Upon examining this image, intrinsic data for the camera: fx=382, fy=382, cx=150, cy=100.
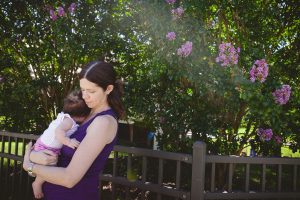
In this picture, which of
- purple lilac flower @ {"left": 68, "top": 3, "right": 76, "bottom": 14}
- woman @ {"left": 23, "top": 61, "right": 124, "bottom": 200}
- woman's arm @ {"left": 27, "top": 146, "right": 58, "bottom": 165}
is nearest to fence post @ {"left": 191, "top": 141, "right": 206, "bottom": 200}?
Result: woman @ {"left": 23, "top": 61, "right": 124, "bottom": 200}

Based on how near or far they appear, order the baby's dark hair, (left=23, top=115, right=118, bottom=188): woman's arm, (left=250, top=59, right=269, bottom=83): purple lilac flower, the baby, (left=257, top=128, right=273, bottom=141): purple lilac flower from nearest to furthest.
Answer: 1. (left=23, top=115, right=118, bottom=188): woman's arm
2. the baby
3. the baby's dark hair
4. (left=250, top=59, right=269, bottom=83): purple lilac flower
5. (left=257, top=128, right=273, bottom=141): purple lilac flower

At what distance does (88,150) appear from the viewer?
86.7 inches

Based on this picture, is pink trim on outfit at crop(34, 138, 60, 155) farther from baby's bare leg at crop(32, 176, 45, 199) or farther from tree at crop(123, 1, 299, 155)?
tree at crop(123, 1, 299, 155)

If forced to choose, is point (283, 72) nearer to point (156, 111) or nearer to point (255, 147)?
point (255, 147)

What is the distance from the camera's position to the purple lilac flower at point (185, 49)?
3.89 meters

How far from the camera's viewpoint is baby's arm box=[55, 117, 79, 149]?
2373 millimetres

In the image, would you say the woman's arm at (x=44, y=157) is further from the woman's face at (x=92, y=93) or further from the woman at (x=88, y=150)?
the woman's face at (x=92, y=93)

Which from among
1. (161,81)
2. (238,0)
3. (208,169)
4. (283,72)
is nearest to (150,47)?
(161,81)

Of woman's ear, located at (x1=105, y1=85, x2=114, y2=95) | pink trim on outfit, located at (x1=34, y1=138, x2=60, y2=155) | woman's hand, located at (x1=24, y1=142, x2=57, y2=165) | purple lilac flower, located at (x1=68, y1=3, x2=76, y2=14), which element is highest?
purple lilac flower, located at (x1=68, y1=3, x2=76, y2=14)

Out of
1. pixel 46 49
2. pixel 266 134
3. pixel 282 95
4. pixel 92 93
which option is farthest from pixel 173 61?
pixel 46 49

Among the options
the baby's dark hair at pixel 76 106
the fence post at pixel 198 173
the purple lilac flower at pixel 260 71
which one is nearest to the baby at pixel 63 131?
the baby's dark hair at pixel 76 106

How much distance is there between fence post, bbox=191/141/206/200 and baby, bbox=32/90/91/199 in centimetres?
95

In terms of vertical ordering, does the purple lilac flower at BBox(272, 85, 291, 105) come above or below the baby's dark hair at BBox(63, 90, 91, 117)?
above

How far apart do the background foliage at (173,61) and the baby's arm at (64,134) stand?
1.74 meters
